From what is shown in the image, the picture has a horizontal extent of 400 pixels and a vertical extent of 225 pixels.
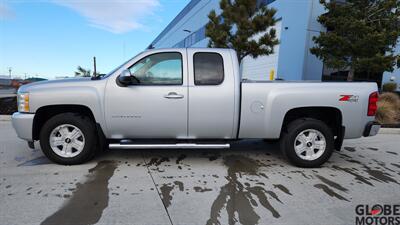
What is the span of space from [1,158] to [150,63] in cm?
320

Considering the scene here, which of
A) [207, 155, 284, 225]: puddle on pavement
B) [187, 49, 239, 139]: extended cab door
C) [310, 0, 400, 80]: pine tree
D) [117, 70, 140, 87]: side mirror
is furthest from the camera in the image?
[310, 0, 400, 80]: pine tree

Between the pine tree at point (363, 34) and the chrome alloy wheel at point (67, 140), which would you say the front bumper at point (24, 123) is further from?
the pine tree at point (363, 34)

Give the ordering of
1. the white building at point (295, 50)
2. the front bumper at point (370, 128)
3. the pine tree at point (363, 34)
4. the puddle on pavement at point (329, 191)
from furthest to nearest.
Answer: the white building at point (295, 50) < the pine tree at point (363, 34) < the front bumper at point (370, 128) < the puddle on pavement at point (329, 191)

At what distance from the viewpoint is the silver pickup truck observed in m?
4.11

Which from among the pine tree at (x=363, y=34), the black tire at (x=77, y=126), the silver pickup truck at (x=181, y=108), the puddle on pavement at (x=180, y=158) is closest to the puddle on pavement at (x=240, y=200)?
the silver pickup truck at (x=181, y=108)

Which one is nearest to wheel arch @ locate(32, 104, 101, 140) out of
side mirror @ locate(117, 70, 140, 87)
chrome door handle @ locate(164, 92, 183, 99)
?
side mirror @ locate(117, 70, 140, 87)

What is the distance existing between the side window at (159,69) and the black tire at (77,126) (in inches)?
43.5

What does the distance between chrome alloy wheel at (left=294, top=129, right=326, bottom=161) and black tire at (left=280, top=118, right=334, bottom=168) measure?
50 mm

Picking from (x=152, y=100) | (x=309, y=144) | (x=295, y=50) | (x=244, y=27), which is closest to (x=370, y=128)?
(x=309, y=144)

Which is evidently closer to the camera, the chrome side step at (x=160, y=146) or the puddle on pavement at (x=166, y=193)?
the puddle on pavement at (x=166, y=193)

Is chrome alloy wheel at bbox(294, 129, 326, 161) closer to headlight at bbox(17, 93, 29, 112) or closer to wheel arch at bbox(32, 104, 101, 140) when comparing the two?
wheel arch at bbox(32, 104, 101, 140)

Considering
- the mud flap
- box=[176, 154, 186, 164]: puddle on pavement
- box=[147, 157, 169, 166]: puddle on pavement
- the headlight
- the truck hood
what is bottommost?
box=[147, 157, 169, 166]: puddle on pavement

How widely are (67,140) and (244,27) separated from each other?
903 centimetres

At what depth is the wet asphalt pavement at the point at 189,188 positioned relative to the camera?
112 inches
